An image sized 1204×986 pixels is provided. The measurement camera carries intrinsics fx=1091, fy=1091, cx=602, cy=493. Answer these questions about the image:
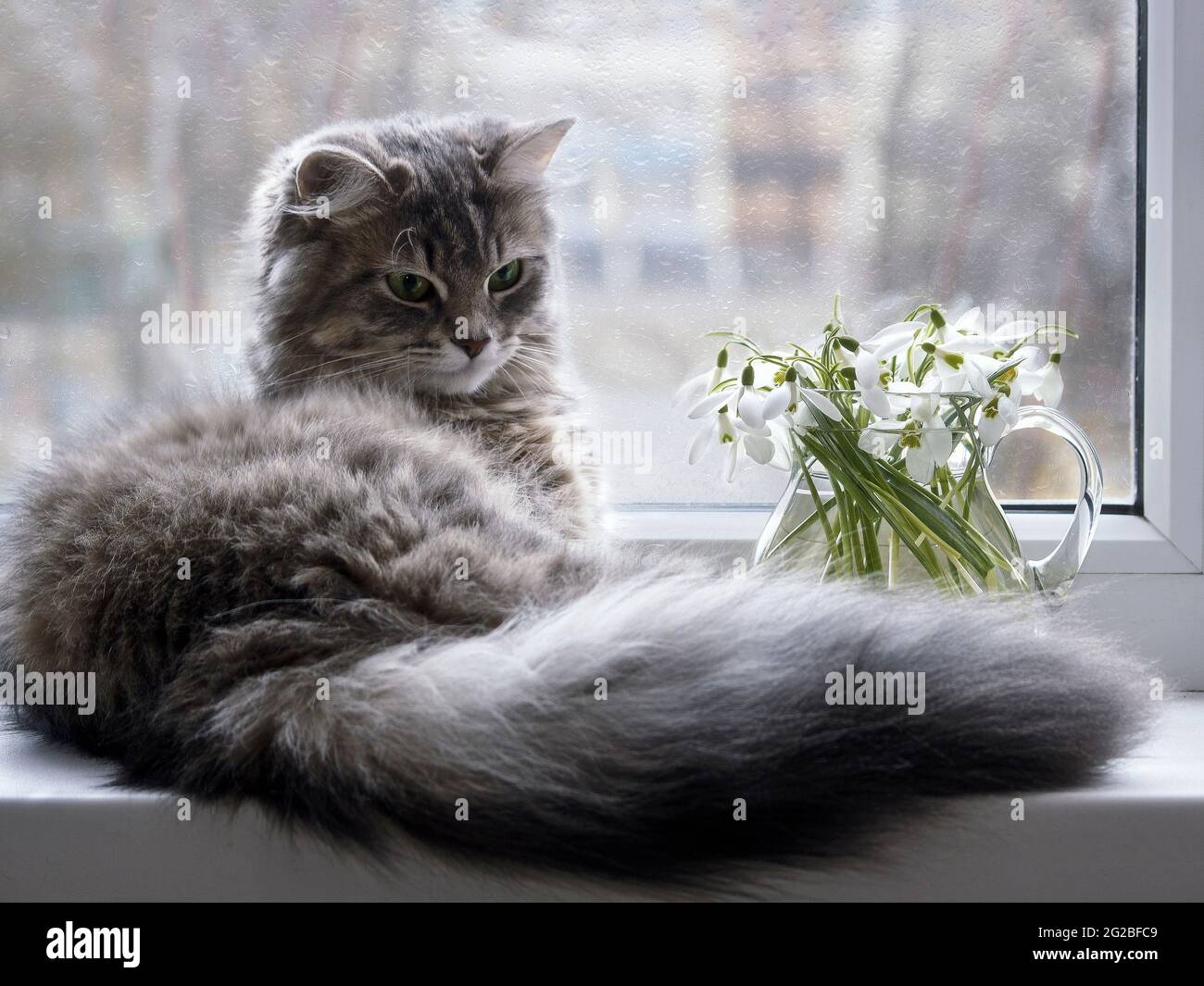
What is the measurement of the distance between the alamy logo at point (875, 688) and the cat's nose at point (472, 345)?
2.39 ft

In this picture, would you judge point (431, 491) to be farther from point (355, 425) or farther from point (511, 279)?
point (511, 279)

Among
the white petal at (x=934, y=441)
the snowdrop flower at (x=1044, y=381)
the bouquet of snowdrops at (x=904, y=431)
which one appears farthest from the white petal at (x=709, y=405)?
the snowdrop flower at (x=1044, y=381)

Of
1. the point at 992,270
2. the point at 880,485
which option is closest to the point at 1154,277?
the point at 992,270

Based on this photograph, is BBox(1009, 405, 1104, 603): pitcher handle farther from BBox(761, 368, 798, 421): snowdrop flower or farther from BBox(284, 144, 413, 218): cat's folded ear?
BBox(284, 144, 413, 218): cat's folded ear

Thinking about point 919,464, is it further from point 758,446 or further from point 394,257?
point 394,257

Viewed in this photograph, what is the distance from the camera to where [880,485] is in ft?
3.61

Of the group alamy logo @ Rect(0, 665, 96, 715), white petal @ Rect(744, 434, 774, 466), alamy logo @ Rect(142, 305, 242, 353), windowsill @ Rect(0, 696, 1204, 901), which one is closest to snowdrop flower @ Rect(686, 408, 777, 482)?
white petal @ Rect(744, 434, 774, 466)

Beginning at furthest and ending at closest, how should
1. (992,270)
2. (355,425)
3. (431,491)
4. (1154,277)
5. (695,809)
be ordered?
(992,270)
(1154,277)
(355,425)
(431,491)
(695,809)

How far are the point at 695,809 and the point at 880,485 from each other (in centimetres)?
46

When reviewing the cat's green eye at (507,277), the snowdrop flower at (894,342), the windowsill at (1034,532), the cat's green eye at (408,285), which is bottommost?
the windowsill at (1034,532)

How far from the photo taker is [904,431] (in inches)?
43.0

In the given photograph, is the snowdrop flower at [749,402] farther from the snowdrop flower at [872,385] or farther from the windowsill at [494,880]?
the windowsill at [494,880]

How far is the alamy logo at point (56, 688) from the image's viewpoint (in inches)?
38.9
